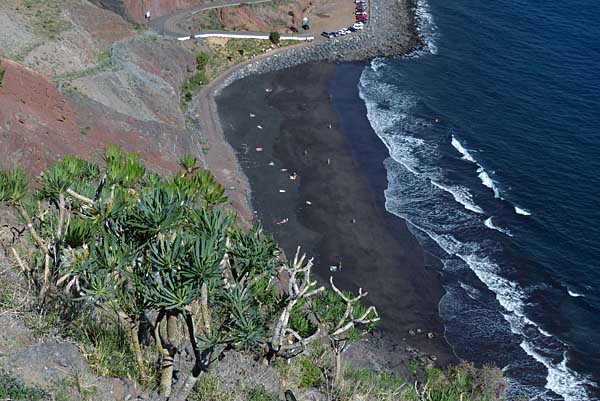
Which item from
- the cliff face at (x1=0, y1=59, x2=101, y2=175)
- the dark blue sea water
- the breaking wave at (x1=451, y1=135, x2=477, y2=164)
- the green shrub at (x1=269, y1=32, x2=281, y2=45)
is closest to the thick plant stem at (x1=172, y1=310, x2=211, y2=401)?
the dark blue sea water

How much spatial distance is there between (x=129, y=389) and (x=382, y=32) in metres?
79.2

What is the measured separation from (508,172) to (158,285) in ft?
179

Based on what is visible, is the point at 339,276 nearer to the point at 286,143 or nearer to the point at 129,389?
the point at 286,143

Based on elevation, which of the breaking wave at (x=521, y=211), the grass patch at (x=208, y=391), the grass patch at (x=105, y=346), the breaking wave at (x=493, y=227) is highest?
the grass patch at (x=105, y=346)

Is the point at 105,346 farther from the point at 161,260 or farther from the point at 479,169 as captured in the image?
the point at 479,169

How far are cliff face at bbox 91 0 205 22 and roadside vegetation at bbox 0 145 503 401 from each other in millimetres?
61015

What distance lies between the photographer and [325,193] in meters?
62.3

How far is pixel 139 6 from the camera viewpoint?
274 feet

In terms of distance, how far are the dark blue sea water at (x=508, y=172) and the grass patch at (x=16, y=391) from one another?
3329 cm

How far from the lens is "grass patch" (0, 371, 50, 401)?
16.6 m

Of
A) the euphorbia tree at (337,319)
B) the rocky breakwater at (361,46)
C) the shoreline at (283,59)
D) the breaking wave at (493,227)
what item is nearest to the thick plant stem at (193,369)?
the euphorbia tree at (337,319)

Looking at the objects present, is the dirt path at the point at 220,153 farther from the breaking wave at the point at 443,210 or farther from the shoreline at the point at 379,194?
the breaking wave at the point at 443,210

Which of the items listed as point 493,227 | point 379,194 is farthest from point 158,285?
point 379,194

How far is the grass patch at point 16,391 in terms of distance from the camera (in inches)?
655
